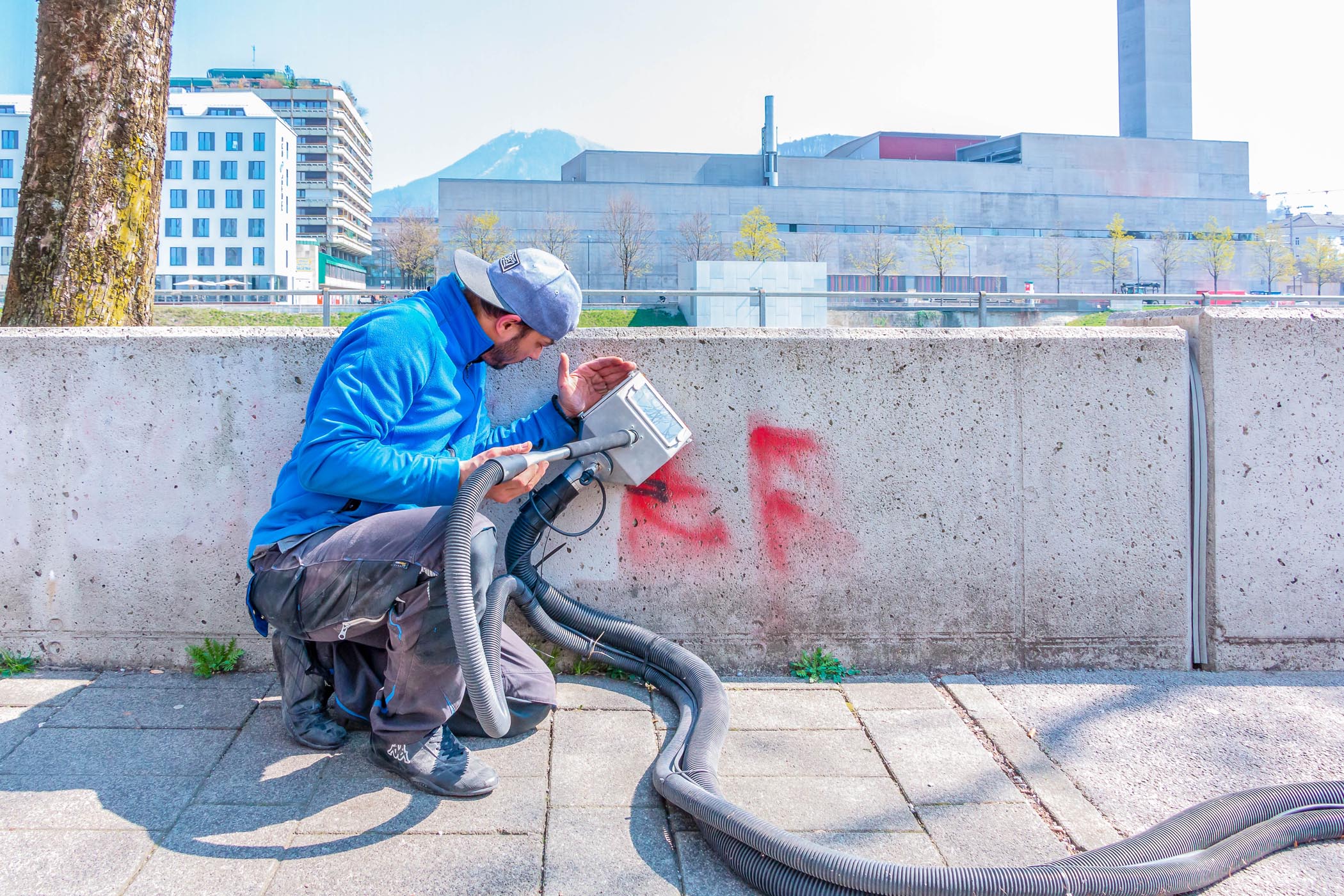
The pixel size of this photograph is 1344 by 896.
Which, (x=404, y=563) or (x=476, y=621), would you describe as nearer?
(x=476, y=621)

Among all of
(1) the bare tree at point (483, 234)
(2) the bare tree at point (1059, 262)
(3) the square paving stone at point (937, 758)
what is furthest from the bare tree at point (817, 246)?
(3) the square paving stone at point (937, 758)

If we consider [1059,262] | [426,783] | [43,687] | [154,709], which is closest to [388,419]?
[426,783]

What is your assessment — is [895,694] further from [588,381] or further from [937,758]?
[588,381]

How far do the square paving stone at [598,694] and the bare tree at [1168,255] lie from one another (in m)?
71.0

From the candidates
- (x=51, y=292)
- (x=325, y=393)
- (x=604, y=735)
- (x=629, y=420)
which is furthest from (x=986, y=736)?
(x=51, y=292)

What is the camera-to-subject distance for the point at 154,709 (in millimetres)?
3184

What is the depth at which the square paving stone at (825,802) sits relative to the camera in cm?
251

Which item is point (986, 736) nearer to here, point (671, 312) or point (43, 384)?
point (43, 384)

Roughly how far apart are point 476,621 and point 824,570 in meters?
1.59

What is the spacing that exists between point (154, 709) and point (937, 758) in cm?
254

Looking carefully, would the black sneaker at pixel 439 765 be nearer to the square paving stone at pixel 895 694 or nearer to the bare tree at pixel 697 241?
the square paving stone at pixel 895 694

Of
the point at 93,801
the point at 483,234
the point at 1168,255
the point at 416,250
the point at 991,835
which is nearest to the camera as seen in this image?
the point at 991,835

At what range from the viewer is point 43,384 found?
344 centimetres

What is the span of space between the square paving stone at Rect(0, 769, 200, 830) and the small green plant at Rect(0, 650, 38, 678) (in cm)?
91
